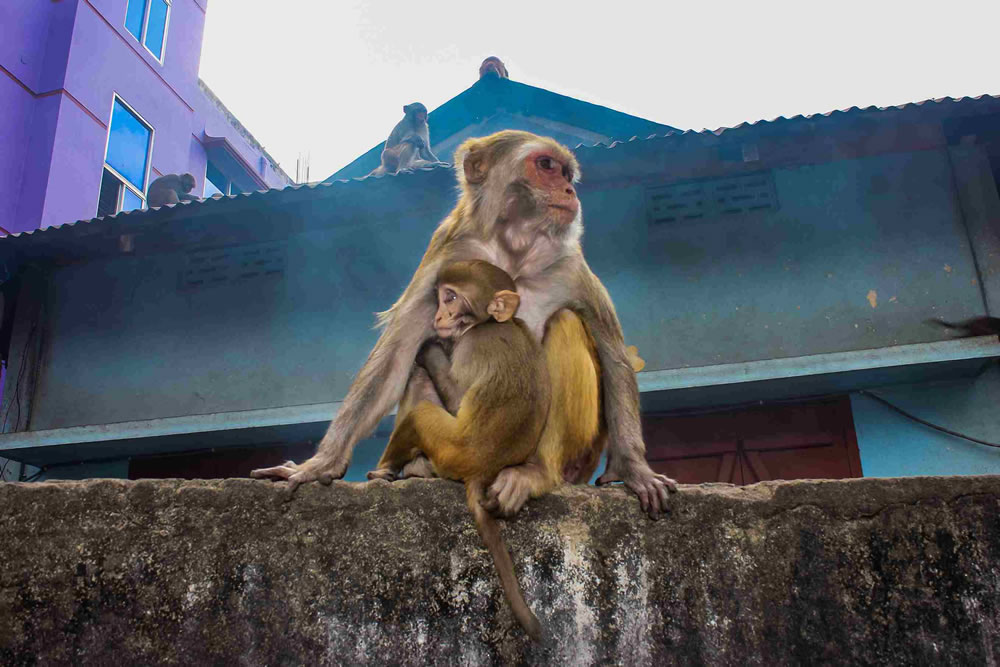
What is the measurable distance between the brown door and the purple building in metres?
6.33

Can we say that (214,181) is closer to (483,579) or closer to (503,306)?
(503,306)

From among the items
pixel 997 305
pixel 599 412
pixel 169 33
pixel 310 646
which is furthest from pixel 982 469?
pixel 169 33

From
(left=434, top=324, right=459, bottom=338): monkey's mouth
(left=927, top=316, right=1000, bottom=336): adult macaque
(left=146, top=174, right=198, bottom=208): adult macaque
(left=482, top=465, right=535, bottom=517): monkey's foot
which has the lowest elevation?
(left=482, top=465, right=535, bottom=517): monkey's foot

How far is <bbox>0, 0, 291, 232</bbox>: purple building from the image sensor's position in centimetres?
852

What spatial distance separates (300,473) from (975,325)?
15.2 ft

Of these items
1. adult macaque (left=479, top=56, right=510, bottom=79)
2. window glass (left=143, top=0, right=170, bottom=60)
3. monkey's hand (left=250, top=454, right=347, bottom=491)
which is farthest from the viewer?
window glass (left=143, top=0, right=170, bottom=60)

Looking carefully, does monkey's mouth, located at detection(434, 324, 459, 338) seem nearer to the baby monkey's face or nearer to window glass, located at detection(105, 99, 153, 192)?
the baby monkey's face

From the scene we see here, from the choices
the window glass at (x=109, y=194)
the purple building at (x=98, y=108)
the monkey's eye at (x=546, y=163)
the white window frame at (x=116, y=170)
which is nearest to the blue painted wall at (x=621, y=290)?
the purple building at (x=98, y=108)

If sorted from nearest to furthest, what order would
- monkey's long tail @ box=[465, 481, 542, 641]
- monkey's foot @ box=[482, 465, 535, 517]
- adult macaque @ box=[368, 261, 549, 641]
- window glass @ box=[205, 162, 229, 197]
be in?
monkey's long tail @ box=[465, 481, 542, 641]
monkey's foot @ box=[482, 465, 535, 517]
adult macaque @ box=[368, 261, 549, 641]
window glass @ box=[205, 162, 229, 197]

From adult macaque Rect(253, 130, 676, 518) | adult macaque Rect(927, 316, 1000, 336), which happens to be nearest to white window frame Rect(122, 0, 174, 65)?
adult macaque Rect(253, 130, 676, 518)

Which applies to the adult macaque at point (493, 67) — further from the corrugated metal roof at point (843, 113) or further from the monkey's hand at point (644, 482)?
the monkey's hand at point (644, 482)

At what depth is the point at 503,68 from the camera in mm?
8523

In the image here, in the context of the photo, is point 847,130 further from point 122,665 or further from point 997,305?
point 122,665

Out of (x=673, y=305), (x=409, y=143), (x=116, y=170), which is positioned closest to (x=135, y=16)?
(x=116, y=170)
